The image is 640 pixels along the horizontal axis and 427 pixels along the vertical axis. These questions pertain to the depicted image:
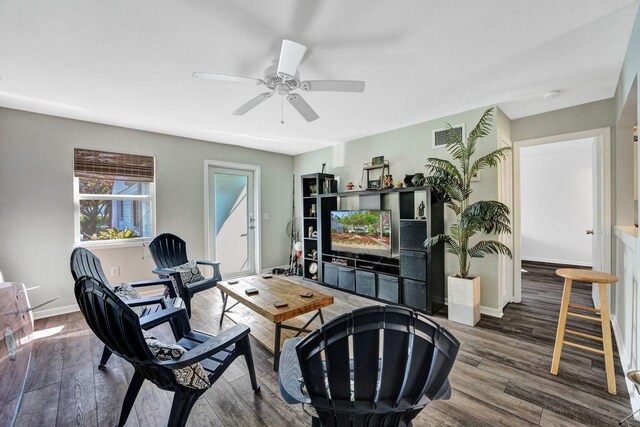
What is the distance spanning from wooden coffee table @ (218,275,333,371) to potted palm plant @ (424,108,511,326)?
1.53 m

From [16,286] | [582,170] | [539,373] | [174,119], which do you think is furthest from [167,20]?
[582,170]

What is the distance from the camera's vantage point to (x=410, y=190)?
347 cm

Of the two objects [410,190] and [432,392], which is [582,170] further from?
[432,392]

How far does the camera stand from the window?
3607 mm

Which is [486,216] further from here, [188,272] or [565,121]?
[188,272]

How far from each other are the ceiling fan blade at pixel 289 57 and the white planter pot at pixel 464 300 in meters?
2.73

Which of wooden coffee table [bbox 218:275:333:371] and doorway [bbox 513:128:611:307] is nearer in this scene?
wooden coffee table [bbox 218:275:333:371]

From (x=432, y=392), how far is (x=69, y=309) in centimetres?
445

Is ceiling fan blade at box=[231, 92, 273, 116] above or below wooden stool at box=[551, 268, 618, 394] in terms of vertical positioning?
above

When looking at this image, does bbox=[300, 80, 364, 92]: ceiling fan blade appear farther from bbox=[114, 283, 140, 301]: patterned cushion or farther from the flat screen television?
bbox=[114, 283, 140, 301]: patterned cushion

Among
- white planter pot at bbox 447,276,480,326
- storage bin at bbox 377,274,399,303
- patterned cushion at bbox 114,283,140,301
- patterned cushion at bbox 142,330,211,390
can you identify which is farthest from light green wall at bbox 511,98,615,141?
patterned cushion at bbox 114,283,140,301

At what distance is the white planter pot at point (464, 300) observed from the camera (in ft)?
9.77

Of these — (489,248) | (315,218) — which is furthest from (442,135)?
(315,218)

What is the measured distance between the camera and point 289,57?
5.74 feet
